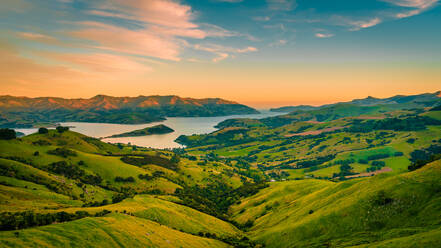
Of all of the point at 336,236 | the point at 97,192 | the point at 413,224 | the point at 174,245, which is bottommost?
the point at 97,192

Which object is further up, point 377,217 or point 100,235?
point 377,217

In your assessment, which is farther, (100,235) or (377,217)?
(377,217)

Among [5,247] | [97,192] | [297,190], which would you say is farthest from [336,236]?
[97,192]

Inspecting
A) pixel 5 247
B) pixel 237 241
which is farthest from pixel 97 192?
pixel 5 247

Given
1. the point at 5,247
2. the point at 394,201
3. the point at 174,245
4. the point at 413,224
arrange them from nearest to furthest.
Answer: the point at 5,247, the point at 413,224, the point at 394,201, the point at 174,245

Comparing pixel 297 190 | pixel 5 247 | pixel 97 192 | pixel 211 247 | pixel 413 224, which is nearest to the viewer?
pixel 5 247

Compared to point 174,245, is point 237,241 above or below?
below

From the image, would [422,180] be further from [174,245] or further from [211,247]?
[174,245]

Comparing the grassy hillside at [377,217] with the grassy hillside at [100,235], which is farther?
the grassy hillside at [377,217]

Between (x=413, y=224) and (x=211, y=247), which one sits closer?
(x=413, y=224)

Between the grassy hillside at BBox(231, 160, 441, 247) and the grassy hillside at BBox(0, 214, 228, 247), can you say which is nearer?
the grassy hillside at BBox(0, 214, 228, 247)
